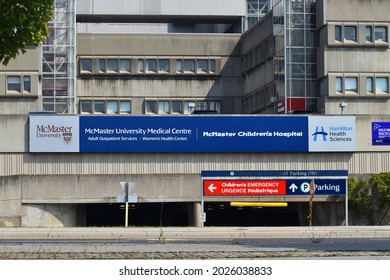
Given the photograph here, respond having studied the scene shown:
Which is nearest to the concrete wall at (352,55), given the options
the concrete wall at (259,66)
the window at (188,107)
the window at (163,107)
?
the concrete wall at (259,66)

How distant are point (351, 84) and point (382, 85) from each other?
8.26ft

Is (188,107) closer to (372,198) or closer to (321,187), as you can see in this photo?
(321,187)

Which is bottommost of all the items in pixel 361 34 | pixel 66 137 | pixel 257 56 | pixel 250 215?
pixel 250 215

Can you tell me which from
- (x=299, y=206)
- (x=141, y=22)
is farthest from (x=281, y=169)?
(x=141, y=22)

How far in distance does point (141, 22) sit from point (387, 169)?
37.2 metres

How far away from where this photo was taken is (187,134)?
6138 centimetres

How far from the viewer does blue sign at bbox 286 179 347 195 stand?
59.2m

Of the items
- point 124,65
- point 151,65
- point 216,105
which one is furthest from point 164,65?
point 216,105

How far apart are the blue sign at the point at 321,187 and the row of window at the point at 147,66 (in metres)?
28.6

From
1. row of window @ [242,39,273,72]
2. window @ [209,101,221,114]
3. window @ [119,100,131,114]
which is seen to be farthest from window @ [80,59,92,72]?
row of window @ [242,39,273,72]

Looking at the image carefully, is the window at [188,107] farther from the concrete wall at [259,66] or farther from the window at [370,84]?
the window at [370,84]

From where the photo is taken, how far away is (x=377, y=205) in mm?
59281

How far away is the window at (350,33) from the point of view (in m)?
71.0

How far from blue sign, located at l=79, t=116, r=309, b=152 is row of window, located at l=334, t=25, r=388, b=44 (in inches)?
447
